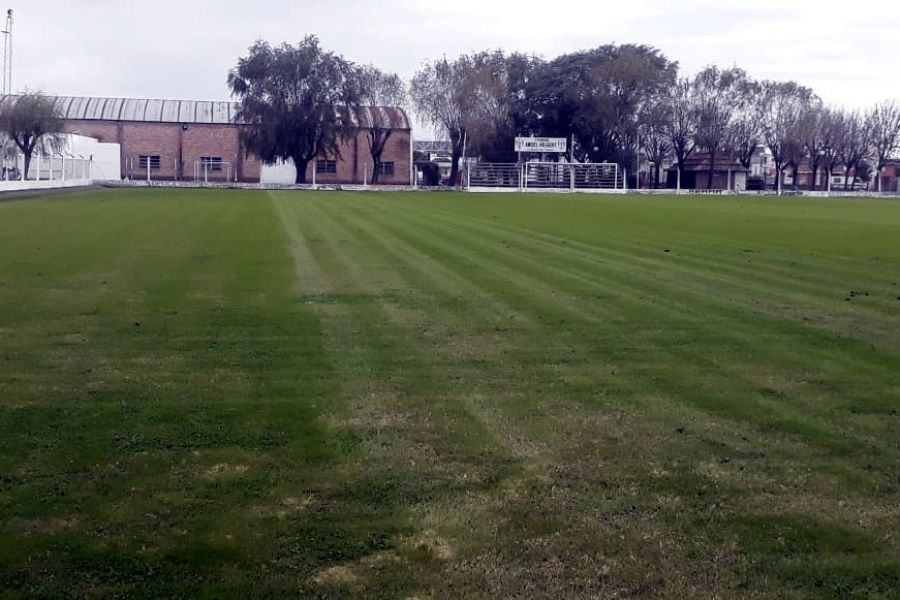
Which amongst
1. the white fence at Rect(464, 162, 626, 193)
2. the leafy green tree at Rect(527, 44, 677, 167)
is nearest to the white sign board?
the white fence at Rect(464, 162, 626, 193)

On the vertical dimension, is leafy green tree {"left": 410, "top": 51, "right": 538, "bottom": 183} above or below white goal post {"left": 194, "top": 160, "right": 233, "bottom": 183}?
above

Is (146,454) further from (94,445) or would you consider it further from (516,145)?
(516,145)

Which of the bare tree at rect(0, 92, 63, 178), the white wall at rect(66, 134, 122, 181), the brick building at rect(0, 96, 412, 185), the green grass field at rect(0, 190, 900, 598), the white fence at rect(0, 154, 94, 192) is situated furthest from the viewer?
the brick building at rect(0, 96, 412, 185)

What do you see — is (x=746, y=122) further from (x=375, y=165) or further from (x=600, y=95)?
(x=375, y=165)

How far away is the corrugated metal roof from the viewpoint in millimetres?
99688

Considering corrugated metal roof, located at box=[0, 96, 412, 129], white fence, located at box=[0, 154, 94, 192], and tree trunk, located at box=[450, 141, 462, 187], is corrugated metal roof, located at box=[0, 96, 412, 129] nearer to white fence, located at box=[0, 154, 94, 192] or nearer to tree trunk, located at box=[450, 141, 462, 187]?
tree trunk, located at box=[450, 141, 462, 187]

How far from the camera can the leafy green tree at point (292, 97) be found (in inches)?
3329

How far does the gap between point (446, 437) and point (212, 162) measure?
315 ft

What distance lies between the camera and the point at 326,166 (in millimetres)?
99000

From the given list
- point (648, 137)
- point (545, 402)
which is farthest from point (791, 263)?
point (648, 137)

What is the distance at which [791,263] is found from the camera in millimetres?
20375

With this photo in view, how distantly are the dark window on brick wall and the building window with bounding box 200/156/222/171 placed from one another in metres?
9.47

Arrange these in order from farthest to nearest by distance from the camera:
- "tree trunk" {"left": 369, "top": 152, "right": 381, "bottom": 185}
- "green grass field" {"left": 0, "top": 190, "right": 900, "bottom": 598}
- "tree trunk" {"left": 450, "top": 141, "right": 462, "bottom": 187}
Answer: "tree trunk" {"left": 450, "top": 141, "right": 462, "bottom": 187} < "tree trunk" {"left": 369, "top": 152, "right": 381, "bottom": 185} < "green grass field" {"left": 0, "top": 190, "right": 900, "bottom": 598}

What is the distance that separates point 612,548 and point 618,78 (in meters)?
90.2
